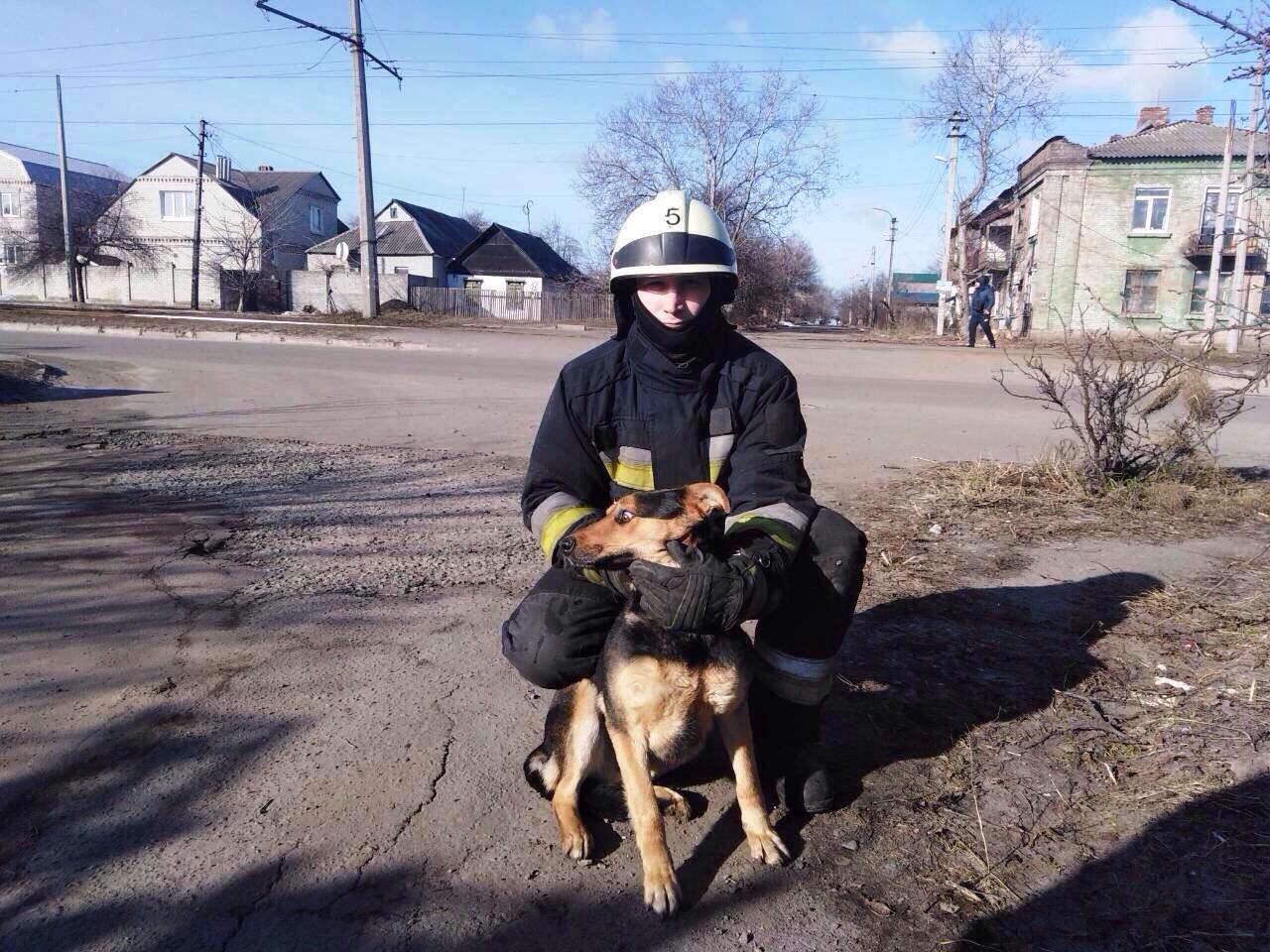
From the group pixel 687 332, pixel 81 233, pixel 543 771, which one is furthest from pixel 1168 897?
pixel 81 233

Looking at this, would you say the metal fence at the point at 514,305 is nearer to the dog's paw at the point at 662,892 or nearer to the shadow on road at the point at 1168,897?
the shadow on road at the point at 1168,897

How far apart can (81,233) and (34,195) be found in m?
10.4

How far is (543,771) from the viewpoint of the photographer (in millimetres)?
2646

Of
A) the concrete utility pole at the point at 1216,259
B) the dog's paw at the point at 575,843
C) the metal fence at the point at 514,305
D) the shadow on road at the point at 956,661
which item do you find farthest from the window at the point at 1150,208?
the dog's paw at the point at 575,843

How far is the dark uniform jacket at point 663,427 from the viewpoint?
9.48 ft

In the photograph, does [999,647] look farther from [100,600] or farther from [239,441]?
[239,441]

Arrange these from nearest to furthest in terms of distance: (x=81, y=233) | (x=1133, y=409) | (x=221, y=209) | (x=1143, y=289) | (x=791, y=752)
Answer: (x=791, y=752), (x=1133, y=409), (x=1143, y=289), (x=81, y=233), (x=221, y=209)

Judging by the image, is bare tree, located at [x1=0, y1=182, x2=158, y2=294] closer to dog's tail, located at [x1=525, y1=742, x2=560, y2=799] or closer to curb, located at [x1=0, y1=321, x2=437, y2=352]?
curb, located at [x1=0, y1=321, x2=437, y2=352]

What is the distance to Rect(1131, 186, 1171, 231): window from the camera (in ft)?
116

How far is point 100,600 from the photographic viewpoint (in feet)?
13.3

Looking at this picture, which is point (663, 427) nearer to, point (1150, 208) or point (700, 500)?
point (700, 500)

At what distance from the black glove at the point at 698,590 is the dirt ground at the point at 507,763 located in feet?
2.45

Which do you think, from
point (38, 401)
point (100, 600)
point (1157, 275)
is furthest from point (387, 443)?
point (1157, 275)

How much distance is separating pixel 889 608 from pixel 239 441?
6783 mm
